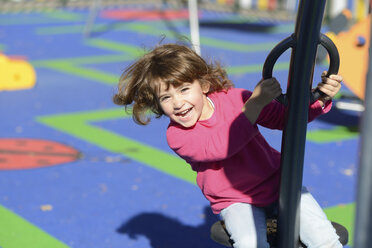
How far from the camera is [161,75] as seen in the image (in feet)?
8.26

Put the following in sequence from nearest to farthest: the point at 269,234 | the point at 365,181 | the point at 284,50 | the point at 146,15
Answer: the point at 365,181 → the point at 284,50 → the point at 269,234 → the point at 146,15

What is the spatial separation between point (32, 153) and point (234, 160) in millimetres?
3038

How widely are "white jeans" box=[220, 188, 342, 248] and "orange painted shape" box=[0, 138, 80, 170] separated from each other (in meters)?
2.78

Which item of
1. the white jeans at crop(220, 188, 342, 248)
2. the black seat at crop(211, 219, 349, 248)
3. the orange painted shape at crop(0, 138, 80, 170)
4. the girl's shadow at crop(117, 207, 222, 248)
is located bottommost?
the orange painted shape at crop(0, 138, 80, 170)

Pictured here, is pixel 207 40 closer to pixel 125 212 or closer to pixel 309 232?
pixel 125 212

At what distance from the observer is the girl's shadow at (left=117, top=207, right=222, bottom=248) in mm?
3637

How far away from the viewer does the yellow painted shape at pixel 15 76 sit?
742 cm

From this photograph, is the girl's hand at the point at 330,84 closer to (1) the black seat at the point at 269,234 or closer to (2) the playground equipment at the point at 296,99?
(2) the playground equipment at the point at 296,99

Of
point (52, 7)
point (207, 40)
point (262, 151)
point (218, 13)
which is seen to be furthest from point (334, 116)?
point (52, 7)

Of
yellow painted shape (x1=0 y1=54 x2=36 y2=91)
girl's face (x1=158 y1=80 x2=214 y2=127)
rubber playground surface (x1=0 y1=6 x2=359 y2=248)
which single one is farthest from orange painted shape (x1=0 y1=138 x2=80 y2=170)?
girl's face (x1=158 y1=80 x2=214 y2=127)

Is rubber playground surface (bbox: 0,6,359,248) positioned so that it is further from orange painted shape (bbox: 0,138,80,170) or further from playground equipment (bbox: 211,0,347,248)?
playground equipment (bbox: 211,0,347,248)

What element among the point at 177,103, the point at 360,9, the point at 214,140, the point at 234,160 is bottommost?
the point at 360,9

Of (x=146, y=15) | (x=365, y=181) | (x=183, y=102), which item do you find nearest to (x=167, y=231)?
(x=183, y=102)

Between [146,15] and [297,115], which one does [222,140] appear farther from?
[146,15]
